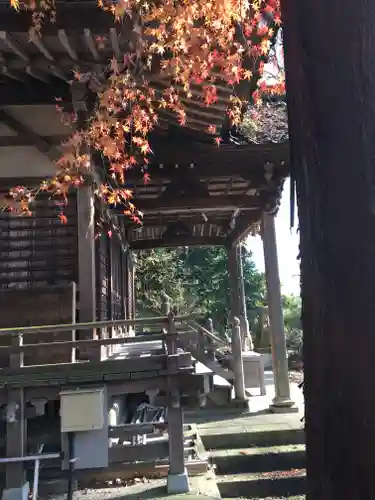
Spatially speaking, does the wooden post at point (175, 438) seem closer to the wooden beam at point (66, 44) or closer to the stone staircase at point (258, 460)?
the stone staircase at point (258, 460)

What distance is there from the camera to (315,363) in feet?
4.78

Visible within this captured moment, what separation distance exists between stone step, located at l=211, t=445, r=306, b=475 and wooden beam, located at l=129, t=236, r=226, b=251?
7015 millimetres

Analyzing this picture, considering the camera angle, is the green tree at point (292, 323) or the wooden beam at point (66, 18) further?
the green tree at point (292, 323)

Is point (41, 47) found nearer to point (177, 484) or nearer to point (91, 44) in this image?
point (91, 44)

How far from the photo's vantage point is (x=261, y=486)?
629 centimetres

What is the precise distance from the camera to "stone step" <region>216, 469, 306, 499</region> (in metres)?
6.23

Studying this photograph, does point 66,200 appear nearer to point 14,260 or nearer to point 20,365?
point 14,260

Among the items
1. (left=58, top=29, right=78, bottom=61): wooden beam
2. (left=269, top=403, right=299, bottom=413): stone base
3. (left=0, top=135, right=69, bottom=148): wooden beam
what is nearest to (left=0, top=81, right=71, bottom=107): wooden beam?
(left=0, top=135, right=69, bottom=148): wooden beam

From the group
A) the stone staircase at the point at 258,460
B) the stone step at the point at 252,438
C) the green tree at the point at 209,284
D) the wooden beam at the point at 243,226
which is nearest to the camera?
the stone staircase at the point at 258,460

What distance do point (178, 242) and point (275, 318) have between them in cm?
470

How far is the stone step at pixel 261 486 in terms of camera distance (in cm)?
623

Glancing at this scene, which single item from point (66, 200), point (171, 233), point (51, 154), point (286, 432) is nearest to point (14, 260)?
point (66, 200)

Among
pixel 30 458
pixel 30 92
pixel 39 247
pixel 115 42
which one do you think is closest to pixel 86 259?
pixel 39 247

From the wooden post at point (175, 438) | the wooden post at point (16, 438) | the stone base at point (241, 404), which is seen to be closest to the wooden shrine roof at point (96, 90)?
the wooden post at point (16, 438)
